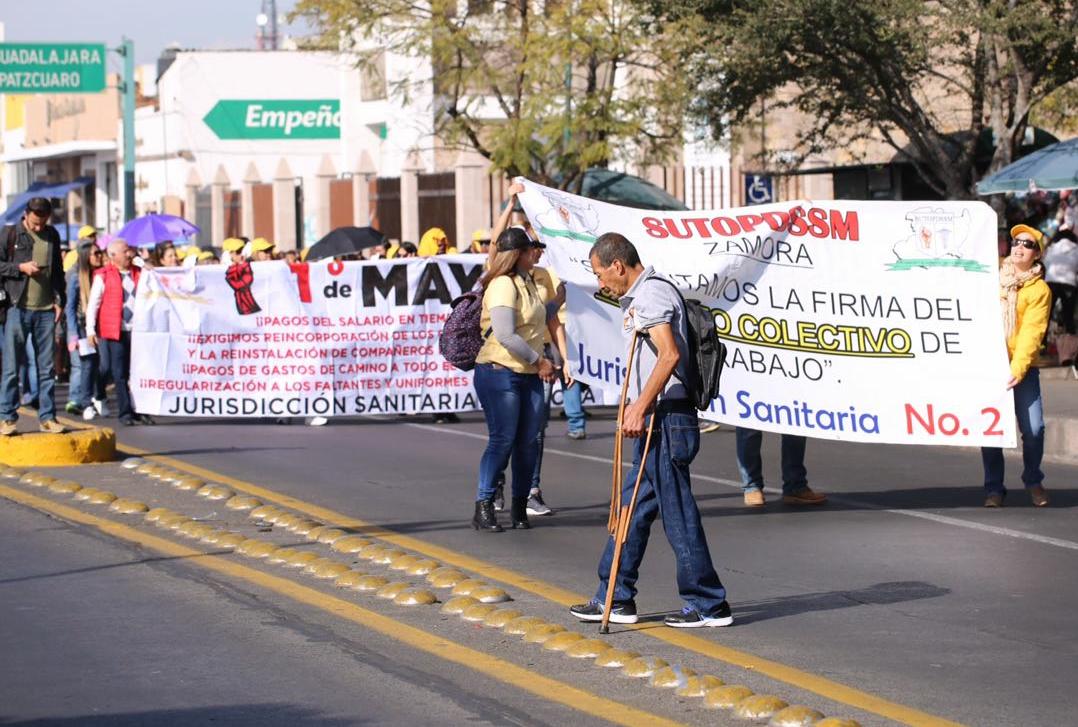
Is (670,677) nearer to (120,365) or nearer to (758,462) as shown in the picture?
(758,462)

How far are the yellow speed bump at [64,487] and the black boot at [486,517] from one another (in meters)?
3.06

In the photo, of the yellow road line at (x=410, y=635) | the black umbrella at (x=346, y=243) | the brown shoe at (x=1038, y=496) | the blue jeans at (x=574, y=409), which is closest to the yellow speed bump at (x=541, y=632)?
the yellow road line at (x=410, y=635)

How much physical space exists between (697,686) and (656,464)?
1442 millimetres

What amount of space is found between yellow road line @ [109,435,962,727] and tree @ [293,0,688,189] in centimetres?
1544

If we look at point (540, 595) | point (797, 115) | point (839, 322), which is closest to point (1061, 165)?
point (839, 322)

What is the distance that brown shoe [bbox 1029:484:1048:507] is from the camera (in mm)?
11938

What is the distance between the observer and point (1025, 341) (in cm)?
1169

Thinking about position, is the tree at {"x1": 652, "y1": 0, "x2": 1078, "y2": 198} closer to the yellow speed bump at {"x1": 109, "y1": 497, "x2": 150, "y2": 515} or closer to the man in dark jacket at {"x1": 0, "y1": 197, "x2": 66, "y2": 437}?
the man in dark jacket at {"x1": 0, "y1": 197, "x2": 66, "y2": 437}

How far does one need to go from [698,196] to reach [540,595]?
28.9m

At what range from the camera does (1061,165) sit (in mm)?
19953

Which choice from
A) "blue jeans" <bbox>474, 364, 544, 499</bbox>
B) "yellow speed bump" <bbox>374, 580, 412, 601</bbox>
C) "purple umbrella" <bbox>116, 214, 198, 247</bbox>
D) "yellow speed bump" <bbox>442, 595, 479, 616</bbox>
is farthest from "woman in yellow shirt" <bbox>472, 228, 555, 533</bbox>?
"purple umbrella" <bbox>116, 214, 198, 247</bbox>

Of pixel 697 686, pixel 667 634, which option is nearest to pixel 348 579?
pixel 667 634

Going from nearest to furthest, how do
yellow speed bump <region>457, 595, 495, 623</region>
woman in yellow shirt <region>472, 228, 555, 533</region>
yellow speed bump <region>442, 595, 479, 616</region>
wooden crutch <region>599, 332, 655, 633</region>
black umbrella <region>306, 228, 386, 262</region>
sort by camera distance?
1. wooden crutch <region>599, 332, 655, 633</region>
2. yellow speed bump <region>457, 595, 495, 623</region>
3. yellow speed bump <region>442, 595, 479, 616</region>
4. woman in yellow shirt <region>472, 228, 555, 533</region>
5. black umbrella <region>306, 228, 386, 262</region>

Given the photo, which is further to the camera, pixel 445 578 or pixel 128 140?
pixel 128 140
